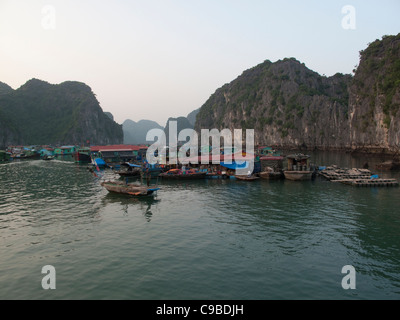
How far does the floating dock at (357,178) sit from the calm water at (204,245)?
404 centimetres

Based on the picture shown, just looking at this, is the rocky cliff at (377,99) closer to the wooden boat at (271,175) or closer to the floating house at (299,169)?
the floating house at (299,169)

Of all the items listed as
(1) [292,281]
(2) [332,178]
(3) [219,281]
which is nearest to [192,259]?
(3) [219,281]

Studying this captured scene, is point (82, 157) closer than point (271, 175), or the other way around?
point (271, 175)

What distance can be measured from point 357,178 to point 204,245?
3214 cm

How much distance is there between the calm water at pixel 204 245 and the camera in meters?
14.0

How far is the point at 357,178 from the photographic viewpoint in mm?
41594

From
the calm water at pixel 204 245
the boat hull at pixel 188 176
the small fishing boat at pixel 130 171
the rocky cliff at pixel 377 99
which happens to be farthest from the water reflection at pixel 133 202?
the rocky cliff at pixel 377 99

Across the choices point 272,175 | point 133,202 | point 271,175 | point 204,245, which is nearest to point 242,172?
point 271,175

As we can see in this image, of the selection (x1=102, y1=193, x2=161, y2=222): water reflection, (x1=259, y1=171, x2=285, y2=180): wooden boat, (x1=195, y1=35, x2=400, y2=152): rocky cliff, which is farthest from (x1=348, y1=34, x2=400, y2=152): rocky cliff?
(x1=102, y1=193, x2=161, y2=222): water reflection

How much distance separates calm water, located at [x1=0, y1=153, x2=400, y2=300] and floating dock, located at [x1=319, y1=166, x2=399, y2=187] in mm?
4036

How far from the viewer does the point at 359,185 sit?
125 ft

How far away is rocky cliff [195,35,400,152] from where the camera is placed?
7600cm

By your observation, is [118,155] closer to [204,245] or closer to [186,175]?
[186,175]
